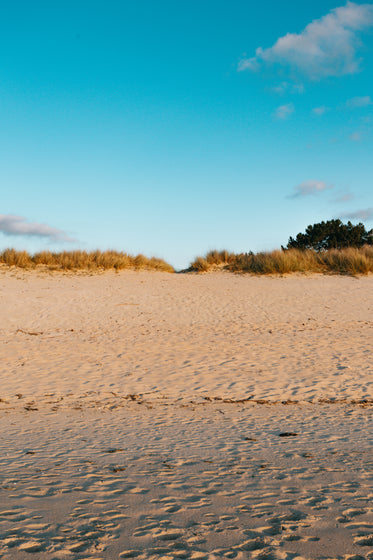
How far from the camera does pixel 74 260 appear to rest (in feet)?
79.7

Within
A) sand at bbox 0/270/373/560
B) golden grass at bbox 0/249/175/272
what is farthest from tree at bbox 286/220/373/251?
sand at bbox 0/270/373/560

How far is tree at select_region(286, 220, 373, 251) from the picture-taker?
3409cm

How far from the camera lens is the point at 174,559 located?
2695mm

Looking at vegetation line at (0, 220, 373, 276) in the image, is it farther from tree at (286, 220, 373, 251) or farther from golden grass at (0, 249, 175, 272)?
tree at (286, 220, 373, 251)

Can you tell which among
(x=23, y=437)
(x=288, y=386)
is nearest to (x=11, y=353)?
(x=23, y=437)

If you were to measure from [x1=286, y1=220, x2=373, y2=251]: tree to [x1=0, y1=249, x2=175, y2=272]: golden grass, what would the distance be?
1434 cm

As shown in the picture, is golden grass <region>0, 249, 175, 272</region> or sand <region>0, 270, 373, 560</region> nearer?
sand <region>0, 270, 373, 560</region>

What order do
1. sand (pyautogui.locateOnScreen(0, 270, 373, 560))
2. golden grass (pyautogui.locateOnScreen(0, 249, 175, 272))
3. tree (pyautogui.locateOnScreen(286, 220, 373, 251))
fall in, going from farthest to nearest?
tree (pyautogui.locateOnScreen(286, 220, 373, 251)), golden grass (pyautogui.locateOnScreen(0, 249, 175, 272)), sand (pyautogui.locateOnScreen(0, 270, 373, 560))

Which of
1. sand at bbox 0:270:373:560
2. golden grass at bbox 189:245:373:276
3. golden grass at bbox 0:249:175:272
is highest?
golden grass at bbox 0:249:175:272

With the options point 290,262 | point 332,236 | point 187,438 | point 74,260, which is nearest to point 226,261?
point 290,262

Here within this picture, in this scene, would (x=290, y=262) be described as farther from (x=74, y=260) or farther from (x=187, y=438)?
(x=187, y=438)

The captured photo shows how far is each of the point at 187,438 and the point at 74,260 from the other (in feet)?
65.5

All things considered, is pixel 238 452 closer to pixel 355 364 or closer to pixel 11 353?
pixel 355 364

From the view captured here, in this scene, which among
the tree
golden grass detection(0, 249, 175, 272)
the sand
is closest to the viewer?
the sand
